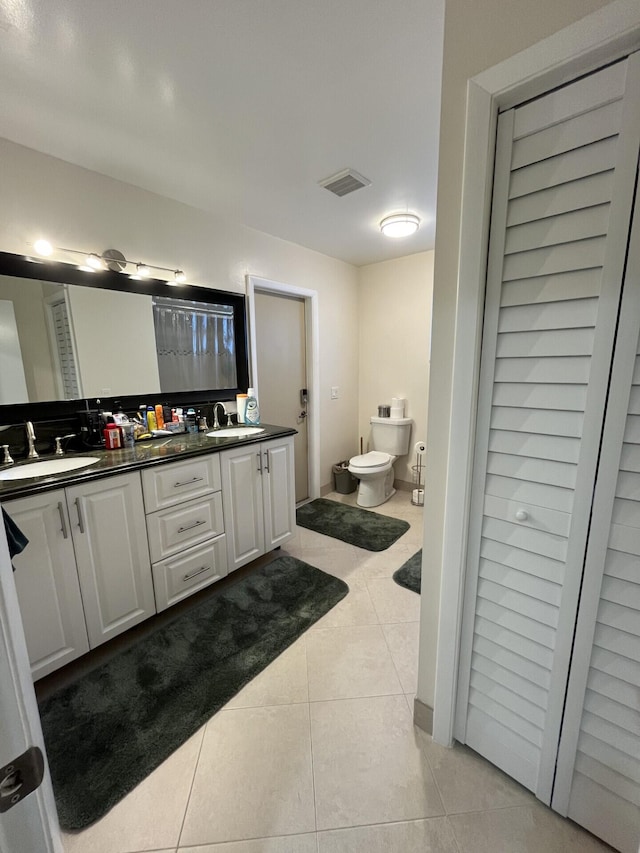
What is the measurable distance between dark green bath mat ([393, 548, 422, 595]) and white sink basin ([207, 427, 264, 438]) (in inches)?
52.0

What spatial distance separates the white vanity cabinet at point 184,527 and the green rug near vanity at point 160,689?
204 millimetres

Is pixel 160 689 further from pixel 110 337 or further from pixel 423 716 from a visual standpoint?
pixel 110 337

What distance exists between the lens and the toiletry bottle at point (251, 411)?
258 centimetres

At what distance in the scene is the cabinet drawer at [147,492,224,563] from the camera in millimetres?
1736

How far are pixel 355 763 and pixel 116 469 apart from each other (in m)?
1.46

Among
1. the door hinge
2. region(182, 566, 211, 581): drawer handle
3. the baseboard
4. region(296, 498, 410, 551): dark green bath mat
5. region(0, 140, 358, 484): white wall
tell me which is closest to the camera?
the door hinge

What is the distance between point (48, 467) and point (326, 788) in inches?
69.6

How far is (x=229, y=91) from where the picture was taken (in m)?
1.35

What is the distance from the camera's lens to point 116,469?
5.04ft

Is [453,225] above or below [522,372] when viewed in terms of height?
above

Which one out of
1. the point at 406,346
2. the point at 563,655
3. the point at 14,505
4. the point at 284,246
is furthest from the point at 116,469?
the point at 406,346

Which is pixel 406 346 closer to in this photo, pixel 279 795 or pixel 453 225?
pixel 453 225

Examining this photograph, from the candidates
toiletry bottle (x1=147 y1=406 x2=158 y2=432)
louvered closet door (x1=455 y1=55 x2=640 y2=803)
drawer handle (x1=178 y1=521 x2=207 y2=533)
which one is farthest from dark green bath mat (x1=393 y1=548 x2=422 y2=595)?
toiletry bottle (x1=147 y1=406 x2=158 y2=432)

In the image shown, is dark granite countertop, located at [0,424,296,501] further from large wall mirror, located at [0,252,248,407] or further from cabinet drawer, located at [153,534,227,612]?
cabinet drawer, located at [153,534,227,612]
